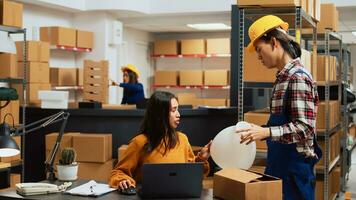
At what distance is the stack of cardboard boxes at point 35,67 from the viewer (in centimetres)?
615

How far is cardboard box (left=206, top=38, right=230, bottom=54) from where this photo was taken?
9867mm

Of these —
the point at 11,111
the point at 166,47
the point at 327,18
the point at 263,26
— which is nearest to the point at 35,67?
the point at 11,111

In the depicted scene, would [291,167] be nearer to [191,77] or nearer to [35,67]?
[35,67]

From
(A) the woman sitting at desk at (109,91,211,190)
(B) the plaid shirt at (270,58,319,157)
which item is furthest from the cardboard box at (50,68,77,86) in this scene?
(B) the plaid shirt at (270,58,319,157)

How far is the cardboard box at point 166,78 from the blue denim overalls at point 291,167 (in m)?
7.59

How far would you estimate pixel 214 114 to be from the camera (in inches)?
211

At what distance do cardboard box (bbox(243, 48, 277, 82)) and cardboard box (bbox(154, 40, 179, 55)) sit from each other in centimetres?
652

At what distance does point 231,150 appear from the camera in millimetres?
2732

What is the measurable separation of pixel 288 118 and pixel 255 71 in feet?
Answer: 4.39

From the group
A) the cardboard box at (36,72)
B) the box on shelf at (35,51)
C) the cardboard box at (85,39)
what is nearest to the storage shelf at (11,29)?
the box on shelf at (35,51)

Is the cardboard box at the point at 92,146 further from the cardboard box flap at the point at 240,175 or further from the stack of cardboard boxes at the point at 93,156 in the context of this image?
the cardboard box flap at the point at 240,175

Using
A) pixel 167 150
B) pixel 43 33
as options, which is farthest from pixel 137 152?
pixel 43 33

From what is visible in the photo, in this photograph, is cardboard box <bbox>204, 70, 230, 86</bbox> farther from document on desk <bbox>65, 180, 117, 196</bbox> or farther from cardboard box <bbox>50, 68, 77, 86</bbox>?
document on desk <bbox>65, 180, 117, 196</bbox>

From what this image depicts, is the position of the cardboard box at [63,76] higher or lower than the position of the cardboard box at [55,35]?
lower
